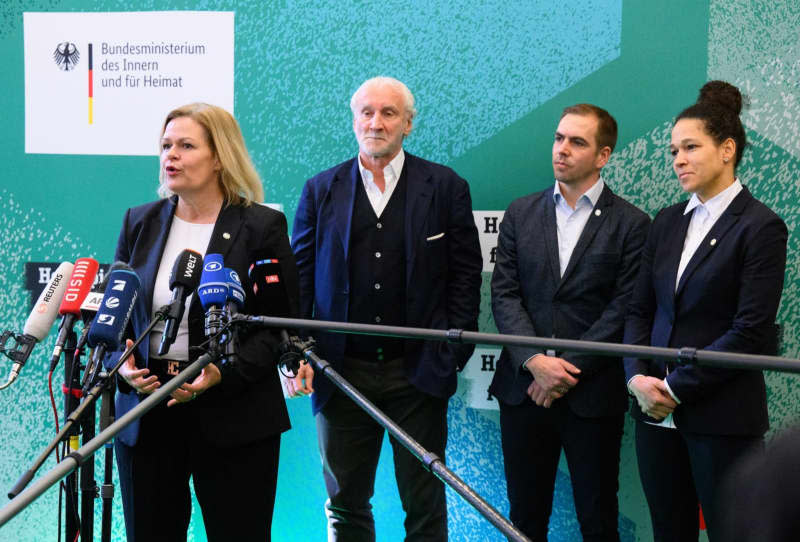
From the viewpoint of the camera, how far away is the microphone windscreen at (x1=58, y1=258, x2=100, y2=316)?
2.03 meters

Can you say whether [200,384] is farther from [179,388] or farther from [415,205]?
[415,205]

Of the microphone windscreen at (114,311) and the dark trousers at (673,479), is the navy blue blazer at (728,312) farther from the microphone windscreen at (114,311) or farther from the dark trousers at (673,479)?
the microphone windscreen at (114,311)

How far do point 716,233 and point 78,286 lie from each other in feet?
Result: 5.97

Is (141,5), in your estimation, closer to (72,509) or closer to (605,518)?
(72,509)

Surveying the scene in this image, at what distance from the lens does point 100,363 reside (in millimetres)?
1805

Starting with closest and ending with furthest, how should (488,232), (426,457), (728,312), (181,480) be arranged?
(426,457), (181,480), (728,312), (488,232)

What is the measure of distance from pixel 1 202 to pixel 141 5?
108cm

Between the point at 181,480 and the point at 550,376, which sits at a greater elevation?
the point at 550,376

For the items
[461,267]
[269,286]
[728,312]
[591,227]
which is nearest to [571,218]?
[591,227]

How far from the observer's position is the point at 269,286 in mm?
2031

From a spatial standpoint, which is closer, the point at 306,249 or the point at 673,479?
the point at 673,479

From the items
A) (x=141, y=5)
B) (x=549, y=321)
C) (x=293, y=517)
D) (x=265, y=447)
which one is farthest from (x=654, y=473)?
(x=141, y=5)

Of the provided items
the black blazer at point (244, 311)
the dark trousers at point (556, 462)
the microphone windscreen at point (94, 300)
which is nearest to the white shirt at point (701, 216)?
the dark trousers at point (556, 462)

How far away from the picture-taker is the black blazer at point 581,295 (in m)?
2.86
